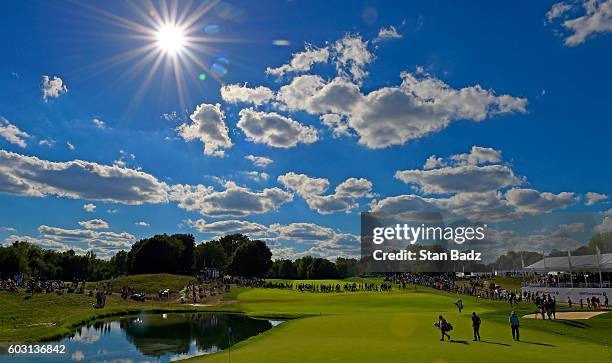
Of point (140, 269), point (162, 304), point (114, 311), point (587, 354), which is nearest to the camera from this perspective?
point (587, 354)

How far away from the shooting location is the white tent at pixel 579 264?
256 ft

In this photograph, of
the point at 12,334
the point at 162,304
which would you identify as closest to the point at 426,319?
the point at 12,334

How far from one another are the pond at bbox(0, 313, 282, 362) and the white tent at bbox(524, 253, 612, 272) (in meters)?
56.7

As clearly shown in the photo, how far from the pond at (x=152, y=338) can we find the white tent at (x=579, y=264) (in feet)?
186

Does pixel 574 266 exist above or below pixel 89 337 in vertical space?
above

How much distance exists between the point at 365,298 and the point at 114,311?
1593 inches

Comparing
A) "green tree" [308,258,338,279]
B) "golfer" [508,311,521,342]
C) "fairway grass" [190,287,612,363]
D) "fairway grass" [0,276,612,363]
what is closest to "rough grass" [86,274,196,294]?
"fairway grass" [0,276,612,363]

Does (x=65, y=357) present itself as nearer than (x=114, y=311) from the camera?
Yes

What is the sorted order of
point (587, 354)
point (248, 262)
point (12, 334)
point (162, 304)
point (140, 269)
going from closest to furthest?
point (587, 354)
point (12, 334)
point (162, 304)
point (140, 269)
point (248, 262)

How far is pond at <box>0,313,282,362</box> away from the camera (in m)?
31.7

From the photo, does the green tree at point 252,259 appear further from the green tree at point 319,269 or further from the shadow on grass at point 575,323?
the shadow on grass at point 575,323

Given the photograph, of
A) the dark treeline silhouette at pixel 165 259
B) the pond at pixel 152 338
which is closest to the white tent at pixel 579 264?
the dark treeline silhouette at pixel 165 259

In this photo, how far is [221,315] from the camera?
6341 centimetres

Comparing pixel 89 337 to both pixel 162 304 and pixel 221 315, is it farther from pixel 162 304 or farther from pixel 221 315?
pixel 162 304
